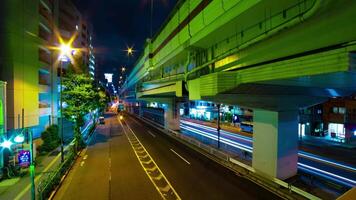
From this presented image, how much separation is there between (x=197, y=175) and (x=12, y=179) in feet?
45.4

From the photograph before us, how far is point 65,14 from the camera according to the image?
164ft

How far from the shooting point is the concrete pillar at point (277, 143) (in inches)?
605

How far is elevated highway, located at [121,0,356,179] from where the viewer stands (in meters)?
7.70

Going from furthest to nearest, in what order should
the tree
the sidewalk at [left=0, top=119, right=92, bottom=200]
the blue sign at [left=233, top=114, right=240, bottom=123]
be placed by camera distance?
1. the blue sign at [left=233, top=114, right=240, bottom=123]
2. the tree
3. the sidewalk at [left=0, top=119, right=92, bottom=200]

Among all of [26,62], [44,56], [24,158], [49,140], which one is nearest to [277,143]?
[24,158]

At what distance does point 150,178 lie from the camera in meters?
17.4

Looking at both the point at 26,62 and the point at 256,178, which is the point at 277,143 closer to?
the point at 256,178

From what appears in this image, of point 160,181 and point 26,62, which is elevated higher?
point 26,62

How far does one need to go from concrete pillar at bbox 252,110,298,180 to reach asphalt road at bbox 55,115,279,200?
177 cm

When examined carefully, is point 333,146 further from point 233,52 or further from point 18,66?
point 18,66

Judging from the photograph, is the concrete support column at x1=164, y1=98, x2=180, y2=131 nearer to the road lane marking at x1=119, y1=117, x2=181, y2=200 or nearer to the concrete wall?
the road lane marking at x1=119, y1=117, x2=181, y2=200

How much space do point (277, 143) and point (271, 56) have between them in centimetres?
714

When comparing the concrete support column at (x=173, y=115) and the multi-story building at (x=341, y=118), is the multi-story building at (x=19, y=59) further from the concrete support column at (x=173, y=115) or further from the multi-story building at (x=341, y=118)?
the multi-story building at (x=341, y=118)

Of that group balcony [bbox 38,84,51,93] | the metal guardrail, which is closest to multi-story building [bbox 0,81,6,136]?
balcony [bbox 38,84,51,93]
